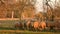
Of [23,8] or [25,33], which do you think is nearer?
[25,33]

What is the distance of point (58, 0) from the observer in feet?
48.2

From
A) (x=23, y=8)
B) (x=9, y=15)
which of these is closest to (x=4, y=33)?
(x=23, y=8)

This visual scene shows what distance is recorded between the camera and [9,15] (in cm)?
1579

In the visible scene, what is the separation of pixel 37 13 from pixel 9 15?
3127 mm

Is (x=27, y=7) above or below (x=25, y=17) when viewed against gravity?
above

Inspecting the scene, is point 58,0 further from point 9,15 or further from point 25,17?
point 9,15

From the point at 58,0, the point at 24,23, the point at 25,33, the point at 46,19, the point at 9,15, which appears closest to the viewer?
the point at 25,33

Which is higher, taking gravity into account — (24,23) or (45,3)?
(45,3)

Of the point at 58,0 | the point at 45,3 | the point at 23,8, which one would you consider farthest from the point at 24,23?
the point at 58,0

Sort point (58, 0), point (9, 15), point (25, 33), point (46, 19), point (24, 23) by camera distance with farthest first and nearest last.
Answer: point (9, 15)
point (58, 0)
point (46, 19)
point (24, 23)
point (25, 33)

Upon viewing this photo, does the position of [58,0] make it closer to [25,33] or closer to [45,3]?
[45,3]

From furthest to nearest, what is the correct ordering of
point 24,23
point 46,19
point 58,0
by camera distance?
point 58,0, point 46,19, point 24,23

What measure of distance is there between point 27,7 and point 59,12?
2966 mm

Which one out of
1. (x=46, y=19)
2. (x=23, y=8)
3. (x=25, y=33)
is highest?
(x=23, y=8)
